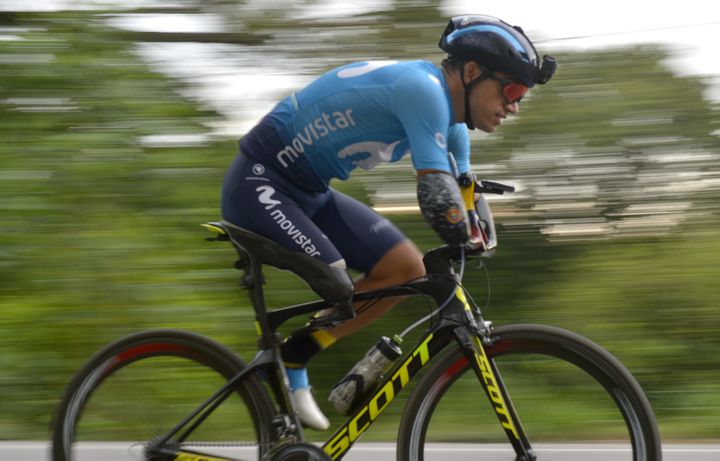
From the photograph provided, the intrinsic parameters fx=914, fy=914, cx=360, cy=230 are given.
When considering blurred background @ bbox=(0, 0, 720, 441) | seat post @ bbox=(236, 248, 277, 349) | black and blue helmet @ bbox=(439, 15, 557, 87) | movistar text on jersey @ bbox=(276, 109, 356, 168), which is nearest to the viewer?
black and blue helmet @ bbox=(439, 15, 557, 87)

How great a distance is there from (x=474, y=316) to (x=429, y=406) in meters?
0.35

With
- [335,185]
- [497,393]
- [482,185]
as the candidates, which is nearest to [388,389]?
[497,393]

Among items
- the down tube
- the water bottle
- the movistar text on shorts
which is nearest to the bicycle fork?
the down tube

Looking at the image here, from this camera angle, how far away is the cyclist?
2.96 meters

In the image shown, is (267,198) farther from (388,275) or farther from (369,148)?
(388,275)

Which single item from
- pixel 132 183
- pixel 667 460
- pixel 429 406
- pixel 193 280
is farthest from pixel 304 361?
pixel 132 183

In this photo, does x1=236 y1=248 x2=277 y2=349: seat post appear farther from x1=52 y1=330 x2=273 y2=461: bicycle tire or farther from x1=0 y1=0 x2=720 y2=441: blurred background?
x1=0 y1=0 x2=720 y2=441: blurred background

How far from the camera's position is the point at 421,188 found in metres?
2.94

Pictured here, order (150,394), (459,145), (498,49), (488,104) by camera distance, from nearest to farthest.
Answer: (498,49) < (488,104) < (459,145) < (150,394)

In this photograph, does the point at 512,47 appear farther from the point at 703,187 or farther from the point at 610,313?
the point at 703,187

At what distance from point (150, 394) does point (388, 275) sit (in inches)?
42.0

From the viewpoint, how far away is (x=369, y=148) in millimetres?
3219

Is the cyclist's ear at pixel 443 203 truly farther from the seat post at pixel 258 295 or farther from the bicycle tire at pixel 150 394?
the bicycle tire at pixel 150 394

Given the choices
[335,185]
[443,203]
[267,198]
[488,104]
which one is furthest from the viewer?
[335,185]
